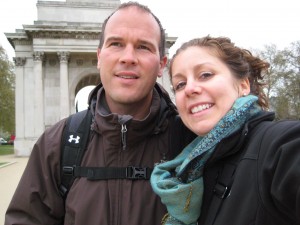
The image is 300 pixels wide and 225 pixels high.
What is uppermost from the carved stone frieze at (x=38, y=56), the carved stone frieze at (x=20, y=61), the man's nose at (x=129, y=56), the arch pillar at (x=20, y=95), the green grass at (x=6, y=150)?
the carved stone frieze at (x=38, y=56)

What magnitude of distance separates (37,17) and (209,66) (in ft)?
111

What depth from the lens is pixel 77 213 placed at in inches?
93.4

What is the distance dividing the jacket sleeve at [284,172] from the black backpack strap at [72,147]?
1.39 metres

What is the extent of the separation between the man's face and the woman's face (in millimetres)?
382

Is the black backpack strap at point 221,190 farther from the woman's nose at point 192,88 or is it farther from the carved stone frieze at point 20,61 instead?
the carved stone frieze at point 20,61

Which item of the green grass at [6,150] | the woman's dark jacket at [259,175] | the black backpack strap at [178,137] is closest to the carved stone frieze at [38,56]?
the green grass at [6,150]

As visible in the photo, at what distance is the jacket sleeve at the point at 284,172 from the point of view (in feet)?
4.67

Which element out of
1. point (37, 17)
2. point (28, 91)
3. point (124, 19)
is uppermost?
point (37, 17)

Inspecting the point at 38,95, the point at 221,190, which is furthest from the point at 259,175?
the point at 38,95

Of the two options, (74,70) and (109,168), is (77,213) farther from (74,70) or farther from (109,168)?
(74,70)

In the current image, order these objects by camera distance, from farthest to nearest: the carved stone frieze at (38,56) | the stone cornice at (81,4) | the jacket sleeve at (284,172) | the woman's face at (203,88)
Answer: the stone cornice at (81,4) → the carved stone frieze at (38,56) → the woman's face at (203,88) → the jacket sleeve at (284,172)

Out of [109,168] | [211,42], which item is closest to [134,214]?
[109,168]

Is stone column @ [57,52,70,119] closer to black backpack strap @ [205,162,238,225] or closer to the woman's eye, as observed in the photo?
the woman's eye

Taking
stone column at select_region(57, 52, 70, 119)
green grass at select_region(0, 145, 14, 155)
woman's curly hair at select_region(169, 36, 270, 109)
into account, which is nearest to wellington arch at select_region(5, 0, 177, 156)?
stone column at select_region(57, 52, 70, 119)
